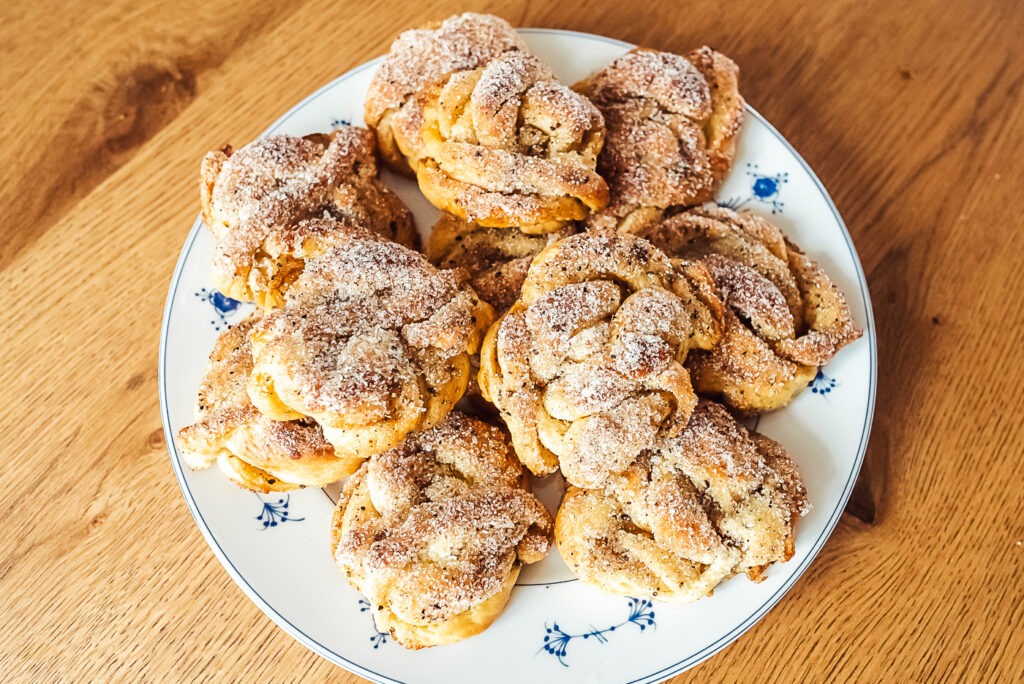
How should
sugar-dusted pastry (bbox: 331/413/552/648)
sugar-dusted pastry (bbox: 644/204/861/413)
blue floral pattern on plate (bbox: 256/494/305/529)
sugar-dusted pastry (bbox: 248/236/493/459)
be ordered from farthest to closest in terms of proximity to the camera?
1. blue floral pattern on plate (bbox: 256/494/305/529)
2. sugar-dusted pastry (bbox: 644/204/861/413)
3. sugar-dusted pastry (bbox: 331/413/552/648)
4. sugar-dusted pastry (bbox: 248/236/493/459)

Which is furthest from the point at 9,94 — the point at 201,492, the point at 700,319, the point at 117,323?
the point at 700,319

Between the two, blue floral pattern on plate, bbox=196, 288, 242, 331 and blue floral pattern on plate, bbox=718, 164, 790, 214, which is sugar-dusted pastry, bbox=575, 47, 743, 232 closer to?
blue floral pattern on plate, bbox=718, 164, 790, 214

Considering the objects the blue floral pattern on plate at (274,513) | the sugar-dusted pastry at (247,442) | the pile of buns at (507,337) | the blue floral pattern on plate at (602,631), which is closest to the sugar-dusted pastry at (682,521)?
the pile of buns at (507,337)

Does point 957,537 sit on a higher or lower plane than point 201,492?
lower

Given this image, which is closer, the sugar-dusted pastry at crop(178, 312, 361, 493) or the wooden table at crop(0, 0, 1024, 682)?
the sugar-dusted pastry at crop(178, 312, 361, 493)

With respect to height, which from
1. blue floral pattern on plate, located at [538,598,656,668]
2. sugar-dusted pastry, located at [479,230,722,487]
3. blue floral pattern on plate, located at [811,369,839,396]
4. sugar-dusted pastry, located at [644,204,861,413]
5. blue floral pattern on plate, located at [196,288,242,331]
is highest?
blue floral pattern on plate, located at [196,288,242,331]

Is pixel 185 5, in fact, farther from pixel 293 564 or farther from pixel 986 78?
pixel 986 78

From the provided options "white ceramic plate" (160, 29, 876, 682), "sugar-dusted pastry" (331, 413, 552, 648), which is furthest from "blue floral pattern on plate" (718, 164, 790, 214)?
"sugar-dusted pastry" (331, 413, 552, 648)

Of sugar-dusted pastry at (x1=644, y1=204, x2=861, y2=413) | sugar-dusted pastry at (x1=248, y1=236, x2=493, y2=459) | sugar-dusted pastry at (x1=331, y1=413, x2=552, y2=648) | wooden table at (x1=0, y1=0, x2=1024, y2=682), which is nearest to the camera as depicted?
sugar-dusted pastry at (x1=248, y1=236, x2=493, y2=459)

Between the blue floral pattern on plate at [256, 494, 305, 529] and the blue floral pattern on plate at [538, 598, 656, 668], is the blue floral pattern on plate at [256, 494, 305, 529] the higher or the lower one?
the higher one
